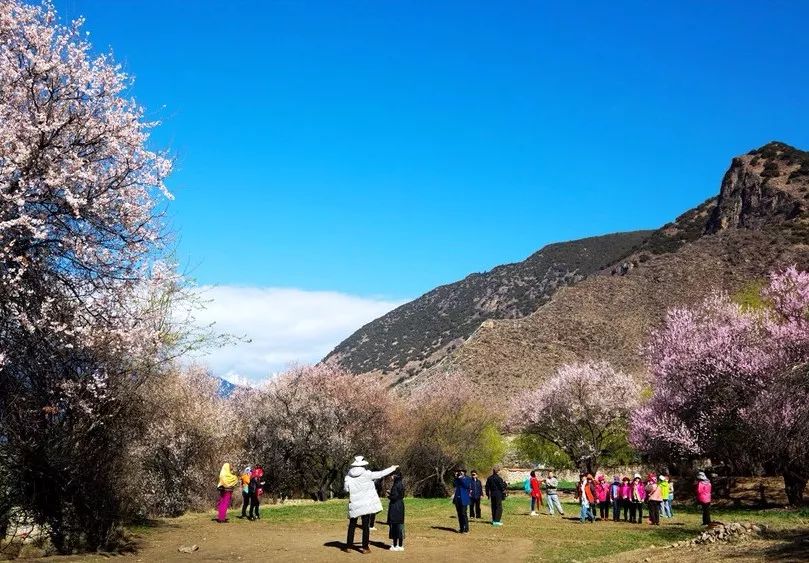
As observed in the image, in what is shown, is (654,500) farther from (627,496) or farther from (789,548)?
(789,548)

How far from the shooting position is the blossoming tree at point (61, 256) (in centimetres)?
1080

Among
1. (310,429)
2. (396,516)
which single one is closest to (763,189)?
(310,429)

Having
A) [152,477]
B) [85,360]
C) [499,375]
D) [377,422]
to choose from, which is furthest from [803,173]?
[85,360]

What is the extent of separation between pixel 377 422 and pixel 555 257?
11228cm

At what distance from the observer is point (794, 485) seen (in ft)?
83.5

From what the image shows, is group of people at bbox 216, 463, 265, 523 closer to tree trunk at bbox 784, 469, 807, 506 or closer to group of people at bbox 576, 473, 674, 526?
group of people at bbox 576, 473, 674, 526

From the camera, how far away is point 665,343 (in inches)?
1261

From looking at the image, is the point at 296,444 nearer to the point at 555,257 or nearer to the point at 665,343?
the point at 665,343

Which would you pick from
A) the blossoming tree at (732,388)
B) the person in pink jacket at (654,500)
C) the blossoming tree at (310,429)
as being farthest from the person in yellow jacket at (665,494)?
the blossoming tree at (310,429)

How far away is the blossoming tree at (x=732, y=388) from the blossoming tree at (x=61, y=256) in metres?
22.1

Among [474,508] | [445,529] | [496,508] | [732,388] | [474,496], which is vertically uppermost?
[732,388]

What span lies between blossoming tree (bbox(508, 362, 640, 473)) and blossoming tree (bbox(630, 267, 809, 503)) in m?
6.17

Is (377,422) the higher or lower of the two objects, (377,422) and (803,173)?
the lower

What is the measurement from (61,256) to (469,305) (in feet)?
447
